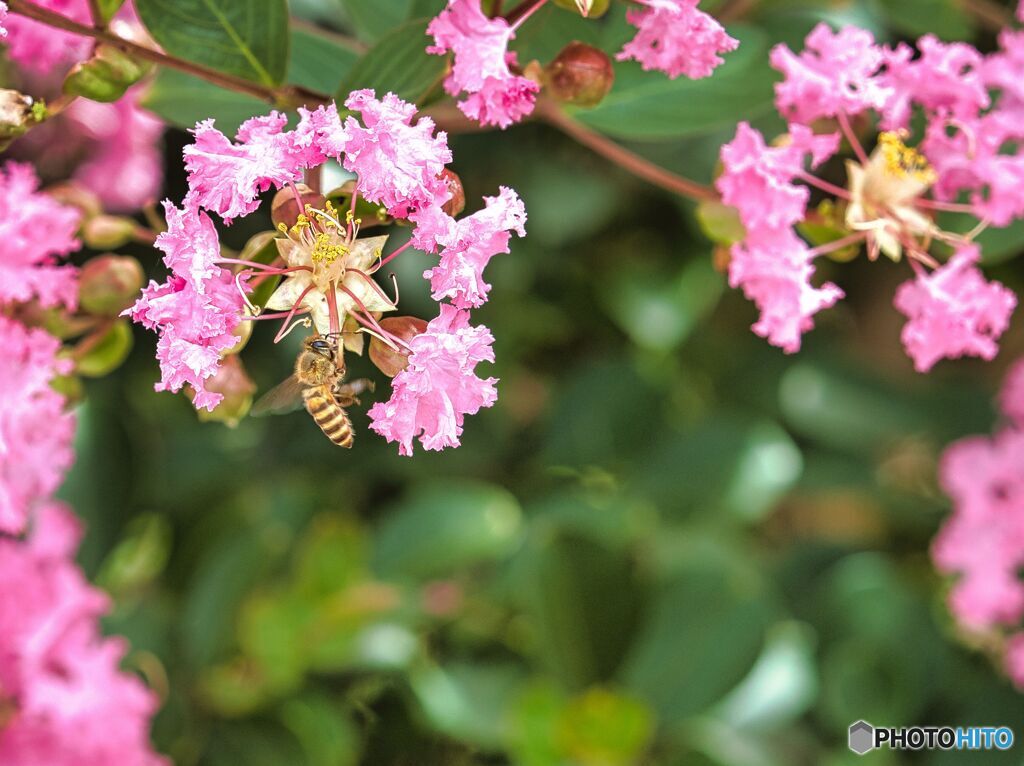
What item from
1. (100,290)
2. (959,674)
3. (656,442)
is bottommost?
(959,674)

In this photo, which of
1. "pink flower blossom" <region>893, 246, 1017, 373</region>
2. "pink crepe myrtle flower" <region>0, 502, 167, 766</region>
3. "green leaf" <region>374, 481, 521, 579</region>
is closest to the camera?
"pink flower blossom" <region>893, 246, 1017, 373</region>

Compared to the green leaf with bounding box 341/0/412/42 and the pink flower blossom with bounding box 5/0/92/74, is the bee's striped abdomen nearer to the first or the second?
the pink flower blossom with bounding box 5/0/92/74

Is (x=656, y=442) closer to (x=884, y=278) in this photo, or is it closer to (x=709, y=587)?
(x=709, y=587)

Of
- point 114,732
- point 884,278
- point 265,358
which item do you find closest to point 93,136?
point 265,358

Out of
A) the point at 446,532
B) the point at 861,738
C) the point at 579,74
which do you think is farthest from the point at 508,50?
the point at 861,738

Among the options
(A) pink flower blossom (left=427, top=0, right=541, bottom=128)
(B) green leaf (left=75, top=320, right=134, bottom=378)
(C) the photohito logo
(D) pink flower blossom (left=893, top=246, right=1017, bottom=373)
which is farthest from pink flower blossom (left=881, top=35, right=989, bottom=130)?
(C) the photohito logo

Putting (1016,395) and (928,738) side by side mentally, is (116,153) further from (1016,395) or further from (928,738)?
(928,738)
